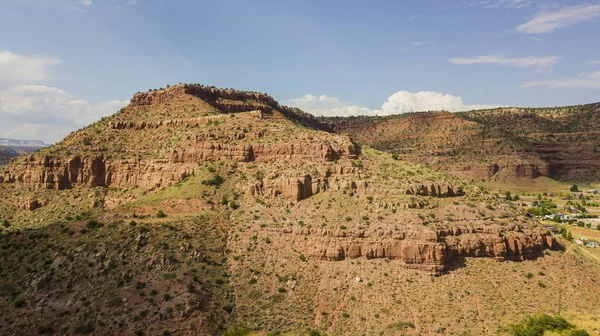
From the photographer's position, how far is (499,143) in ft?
529

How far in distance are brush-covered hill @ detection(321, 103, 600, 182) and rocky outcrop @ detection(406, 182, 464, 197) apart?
9921 centimetres

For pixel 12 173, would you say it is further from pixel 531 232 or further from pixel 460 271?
pixel 531 232

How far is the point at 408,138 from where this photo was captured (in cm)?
17962

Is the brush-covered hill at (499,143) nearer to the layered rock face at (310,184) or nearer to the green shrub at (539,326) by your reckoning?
the layered rock face at (310,184)

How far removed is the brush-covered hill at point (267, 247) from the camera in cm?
4128

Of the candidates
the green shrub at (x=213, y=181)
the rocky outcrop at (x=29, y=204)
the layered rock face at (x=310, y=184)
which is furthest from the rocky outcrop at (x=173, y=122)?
the layered rock face at (x=310, y=184)

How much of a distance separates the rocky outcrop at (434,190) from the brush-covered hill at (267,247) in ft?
0.67

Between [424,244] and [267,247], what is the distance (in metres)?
19.0

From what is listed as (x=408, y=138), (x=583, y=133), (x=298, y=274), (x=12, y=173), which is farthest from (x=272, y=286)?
(x=583, y=133)

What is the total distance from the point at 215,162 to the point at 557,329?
4895cm

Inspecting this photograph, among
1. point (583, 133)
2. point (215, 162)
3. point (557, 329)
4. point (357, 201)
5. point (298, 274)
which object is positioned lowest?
point (557, 329)

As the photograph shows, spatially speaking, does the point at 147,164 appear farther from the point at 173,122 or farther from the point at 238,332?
the point at 238,332

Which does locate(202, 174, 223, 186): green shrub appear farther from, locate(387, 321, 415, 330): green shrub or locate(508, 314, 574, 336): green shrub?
locate(508, 314, 574, 336): green shrub

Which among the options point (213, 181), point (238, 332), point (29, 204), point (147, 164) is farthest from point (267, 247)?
point (29, 204)
